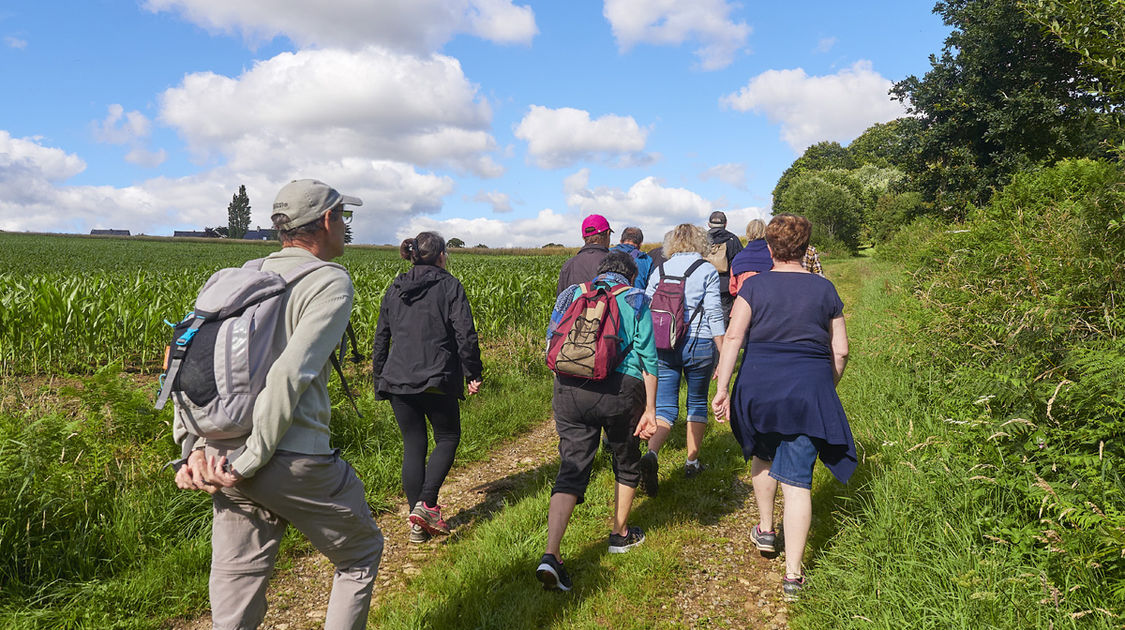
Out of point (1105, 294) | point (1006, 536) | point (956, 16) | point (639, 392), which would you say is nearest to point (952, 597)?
point (1006, 536)

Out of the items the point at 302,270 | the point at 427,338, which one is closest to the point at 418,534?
the point at 427,338

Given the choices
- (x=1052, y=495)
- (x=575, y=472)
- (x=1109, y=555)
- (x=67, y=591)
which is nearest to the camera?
(x=1109, y=555)

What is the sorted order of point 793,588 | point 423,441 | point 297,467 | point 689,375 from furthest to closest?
point 689,375 < point 423,441 < point 793,588 < point 297,467

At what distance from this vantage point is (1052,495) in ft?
8.41

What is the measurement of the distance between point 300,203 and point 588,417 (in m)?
1.98

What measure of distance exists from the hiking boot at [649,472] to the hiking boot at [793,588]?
137 centimetres

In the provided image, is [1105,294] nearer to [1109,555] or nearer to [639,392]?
[1109,555]

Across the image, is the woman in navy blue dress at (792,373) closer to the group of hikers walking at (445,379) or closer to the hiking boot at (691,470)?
the group of hikers walking at (445,379)

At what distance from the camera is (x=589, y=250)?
17.4 feet

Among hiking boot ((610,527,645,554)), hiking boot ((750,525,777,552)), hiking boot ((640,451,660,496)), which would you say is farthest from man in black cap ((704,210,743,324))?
hiking boot ((610,527,645,554))

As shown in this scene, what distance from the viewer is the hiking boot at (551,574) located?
3314 millimetres

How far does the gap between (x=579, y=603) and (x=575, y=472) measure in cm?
74

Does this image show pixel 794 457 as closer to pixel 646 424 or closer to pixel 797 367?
pixel 797 367

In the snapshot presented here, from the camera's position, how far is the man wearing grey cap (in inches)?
74.9
